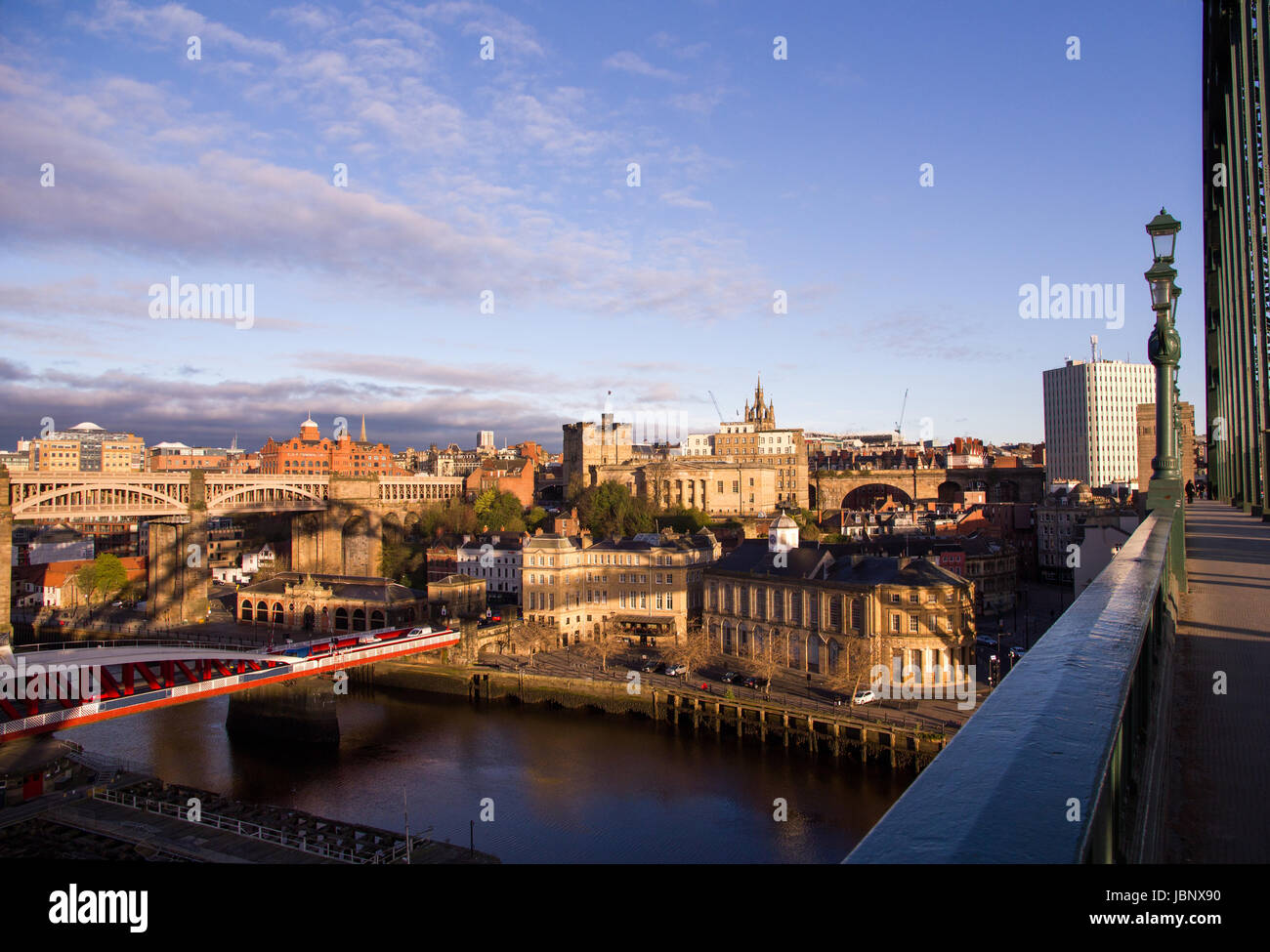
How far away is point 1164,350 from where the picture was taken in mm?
10219

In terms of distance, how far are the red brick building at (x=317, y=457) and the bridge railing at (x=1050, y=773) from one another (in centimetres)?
7092

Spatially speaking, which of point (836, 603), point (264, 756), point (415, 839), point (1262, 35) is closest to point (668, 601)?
point (836, 603)

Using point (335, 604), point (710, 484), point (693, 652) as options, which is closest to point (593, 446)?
point (710, 484)

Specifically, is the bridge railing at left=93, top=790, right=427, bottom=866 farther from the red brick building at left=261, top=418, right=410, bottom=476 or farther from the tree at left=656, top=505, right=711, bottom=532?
the red brick building at left=261, top=418, right=410, bottom=476

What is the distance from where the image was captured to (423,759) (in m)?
23.5

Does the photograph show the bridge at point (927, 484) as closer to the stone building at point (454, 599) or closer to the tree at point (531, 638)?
the stone building at point (454, 599)

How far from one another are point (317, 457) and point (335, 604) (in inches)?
1531

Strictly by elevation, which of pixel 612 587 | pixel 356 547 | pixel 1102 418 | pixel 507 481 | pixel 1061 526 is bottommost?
pixel 612 587

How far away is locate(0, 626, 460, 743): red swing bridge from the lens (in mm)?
17328

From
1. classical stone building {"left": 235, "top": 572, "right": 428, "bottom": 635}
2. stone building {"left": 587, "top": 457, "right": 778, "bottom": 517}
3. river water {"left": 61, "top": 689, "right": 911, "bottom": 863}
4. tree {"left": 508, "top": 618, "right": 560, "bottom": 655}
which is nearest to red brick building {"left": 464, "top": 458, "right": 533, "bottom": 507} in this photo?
stone building {"left": 587, "top": 457, "right": 778, "bottom": 517}

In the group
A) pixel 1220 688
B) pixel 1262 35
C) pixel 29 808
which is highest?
pixel 1262 35

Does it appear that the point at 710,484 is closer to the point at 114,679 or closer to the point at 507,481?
the point at 507,481
